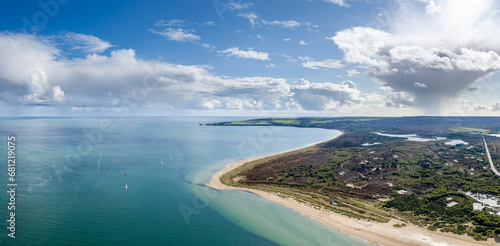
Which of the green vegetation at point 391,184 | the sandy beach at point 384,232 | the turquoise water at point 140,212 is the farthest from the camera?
the green vegetation at point 391,184

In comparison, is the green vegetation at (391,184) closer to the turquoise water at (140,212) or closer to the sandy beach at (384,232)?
the sandy beach at (384,232)

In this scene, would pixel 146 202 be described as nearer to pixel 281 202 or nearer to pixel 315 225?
pixel 281 202

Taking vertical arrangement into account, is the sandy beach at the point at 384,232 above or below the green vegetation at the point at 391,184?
below

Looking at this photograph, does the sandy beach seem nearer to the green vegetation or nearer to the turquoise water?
the green vegetation

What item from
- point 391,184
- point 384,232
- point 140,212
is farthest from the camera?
point 391,184

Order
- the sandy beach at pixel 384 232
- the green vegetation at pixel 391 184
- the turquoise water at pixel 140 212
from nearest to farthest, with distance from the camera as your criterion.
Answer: the sandy beach at pixel 384 232 < the turquoise water at pixel 140 212 < the green vegetation at pixel 391 184

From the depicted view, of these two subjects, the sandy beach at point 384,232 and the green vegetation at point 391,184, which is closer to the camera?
the sandy beach at point 384,232

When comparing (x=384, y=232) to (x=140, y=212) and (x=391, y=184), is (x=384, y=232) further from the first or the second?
(x=140, y=212)

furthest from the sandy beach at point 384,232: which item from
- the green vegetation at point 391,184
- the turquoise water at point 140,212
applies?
the turquoise water at point 140,212

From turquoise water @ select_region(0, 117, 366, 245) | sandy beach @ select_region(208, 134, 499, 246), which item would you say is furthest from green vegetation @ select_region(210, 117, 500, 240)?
turquoise water @ select_region(0, 117, 366, 245)

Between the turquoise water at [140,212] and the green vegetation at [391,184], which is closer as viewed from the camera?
the turquoise water at [140,212]

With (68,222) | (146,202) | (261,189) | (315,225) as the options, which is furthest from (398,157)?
(68,222)

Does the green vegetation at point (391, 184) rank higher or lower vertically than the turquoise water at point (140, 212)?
higher

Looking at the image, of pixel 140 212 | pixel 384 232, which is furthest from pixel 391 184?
pixel 140 212
